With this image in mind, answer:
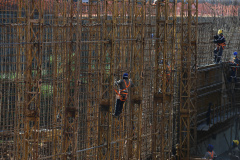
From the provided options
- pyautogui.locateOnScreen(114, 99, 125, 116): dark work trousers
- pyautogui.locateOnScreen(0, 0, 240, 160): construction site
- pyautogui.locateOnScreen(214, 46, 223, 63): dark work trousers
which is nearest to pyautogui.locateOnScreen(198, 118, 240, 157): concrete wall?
pyautogui.locateOnScreen(0, 0, 240, 160): construction site

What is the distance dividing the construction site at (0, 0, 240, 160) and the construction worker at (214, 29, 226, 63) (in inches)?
29.7

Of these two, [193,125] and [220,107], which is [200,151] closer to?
[193,125]

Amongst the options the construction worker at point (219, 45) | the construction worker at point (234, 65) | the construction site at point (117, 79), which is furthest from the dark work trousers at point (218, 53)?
the construction worker at point (234, 65)

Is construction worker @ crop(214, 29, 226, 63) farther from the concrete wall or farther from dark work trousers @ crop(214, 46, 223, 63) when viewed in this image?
the concrete wall

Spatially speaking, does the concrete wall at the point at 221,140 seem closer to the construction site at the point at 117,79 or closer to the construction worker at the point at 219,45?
the construction site at the point at 117,79

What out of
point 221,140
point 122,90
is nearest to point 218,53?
point 221,140

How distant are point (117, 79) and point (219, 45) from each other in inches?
342

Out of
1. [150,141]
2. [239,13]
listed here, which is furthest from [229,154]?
[239,13]

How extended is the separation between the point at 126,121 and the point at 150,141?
9.69 feet

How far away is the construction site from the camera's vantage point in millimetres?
17797

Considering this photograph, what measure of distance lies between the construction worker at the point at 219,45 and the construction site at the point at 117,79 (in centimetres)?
75

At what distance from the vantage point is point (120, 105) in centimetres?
2019

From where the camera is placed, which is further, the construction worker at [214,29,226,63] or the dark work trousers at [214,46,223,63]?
the dark work trousers at [214,46,223,63]

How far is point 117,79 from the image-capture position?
22.6 metres
